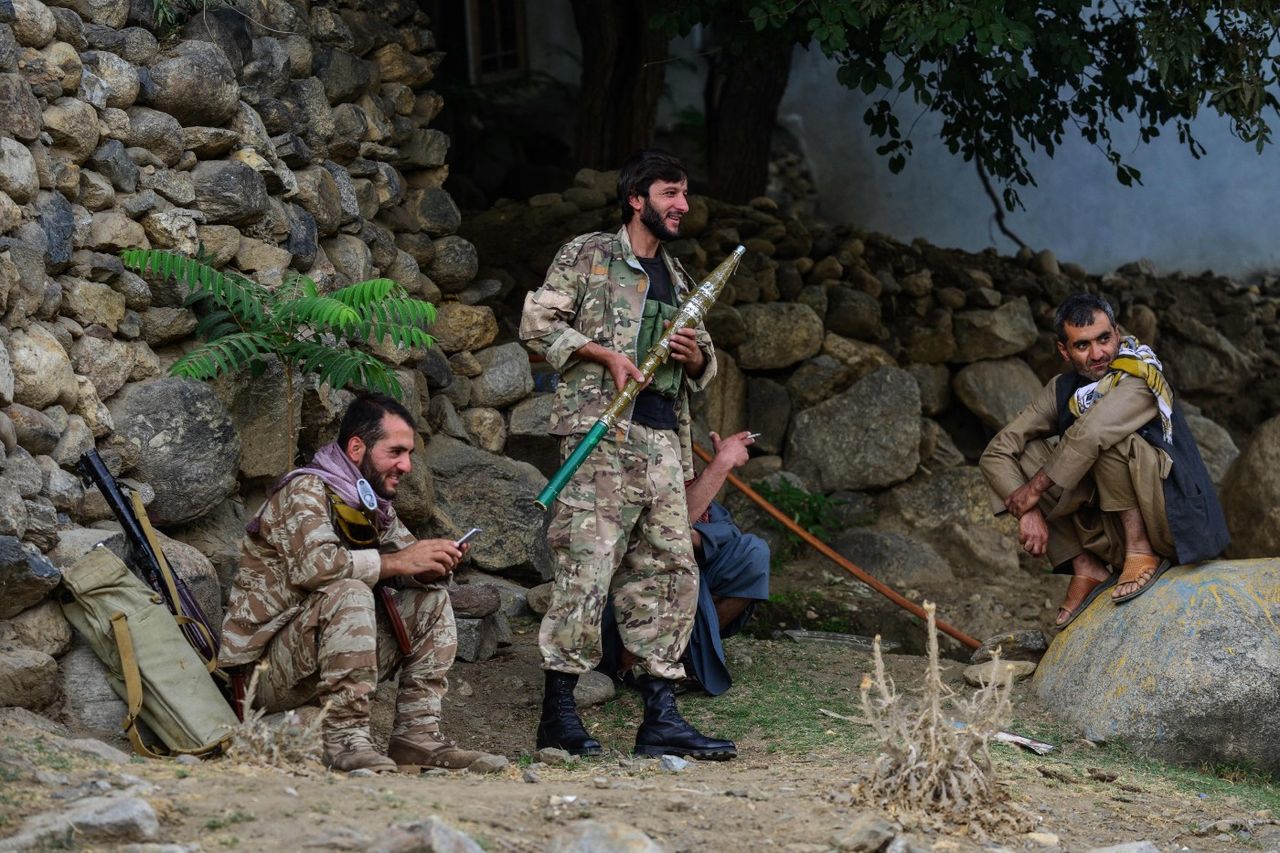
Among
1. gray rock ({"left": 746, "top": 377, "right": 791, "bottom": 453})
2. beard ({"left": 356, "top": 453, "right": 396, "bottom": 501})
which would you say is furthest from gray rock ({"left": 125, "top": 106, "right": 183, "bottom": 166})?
gray rock ({"left": 746, "top": 377, "right": 791, "bottom": 453})

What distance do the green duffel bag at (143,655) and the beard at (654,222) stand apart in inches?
80.2

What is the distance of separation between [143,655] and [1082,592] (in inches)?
139

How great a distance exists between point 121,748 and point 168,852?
1491 millimetres

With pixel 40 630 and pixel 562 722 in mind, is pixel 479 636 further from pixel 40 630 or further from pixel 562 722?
pixel 40 630

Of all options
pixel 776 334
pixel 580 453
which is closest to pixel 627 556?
pixel 580 453

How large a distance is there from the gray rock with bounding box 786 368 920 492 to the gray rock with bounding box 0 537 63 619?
214 inches

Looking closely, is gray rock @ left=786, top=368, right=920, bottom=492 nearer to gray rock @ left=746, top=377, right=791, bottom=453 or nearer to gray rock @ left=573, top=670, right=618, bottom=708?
gray rock @ left=746, top=377, right=791, bottom=453

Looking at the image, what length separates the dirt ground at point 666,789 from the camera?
347 centimetres

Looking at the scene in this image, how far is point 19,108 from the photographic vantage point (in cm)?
487

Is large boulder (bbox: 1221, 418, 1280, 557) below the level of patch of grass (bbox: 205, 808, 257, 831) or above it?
above

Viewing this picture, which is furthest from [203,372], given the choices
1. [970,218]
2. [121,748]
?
[970,218]

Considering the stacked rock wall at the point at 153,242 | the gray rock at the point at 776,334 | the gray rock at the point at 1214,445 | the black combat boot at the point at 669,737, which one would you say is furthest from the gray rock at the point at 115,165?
the gray rock at the point at 1214,445

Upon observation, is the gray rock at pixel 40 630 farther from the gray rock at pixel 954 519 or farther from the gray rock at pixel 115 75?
the gray rock at pixel 954 519

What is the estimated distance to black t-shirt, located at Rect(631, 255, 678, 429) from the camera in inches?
210
